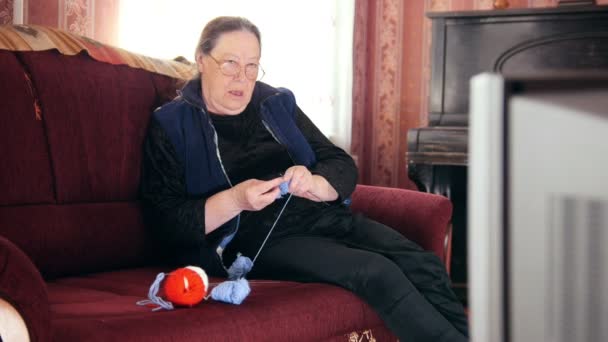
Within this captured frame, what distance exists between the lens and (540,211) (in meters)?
0.43

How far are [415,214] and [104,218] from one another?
832mm

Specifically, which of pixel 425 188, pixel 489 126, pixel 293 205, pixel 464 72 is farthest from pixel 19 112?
pixel 464 72

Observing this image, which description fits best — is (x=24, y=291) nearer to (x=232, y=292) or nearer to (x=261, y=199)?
(x=232, y=292)

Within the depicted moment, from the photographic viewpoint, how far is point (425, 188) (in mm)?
2891

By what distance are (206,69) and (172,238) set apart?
46 centimetres

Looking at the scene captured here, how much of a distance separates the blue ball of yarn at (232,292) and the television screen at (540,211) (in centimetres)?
103

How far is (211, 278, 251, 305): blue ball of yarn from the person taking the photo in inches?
56.1

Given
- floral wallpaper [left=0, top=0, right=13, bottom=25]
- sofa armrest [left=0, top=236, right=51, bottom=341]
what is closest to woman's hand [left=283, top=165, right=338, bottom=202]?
sofa armrest [left=0, top=236, right=51, bottom=341]

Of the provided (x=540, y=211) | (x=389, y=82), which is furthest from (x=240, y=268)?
(x=389, y=82)

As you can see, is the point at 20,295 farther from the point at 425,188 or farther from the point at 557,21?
the point at 557,21

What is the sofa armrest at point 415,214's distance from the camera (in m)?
1.98

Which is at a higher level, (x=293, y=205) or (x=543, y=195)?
(x=543, y=195)

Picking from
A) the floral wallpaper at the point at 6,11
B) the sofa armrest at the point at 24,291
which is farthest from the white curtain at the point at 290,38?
the sofa armrest at the point at 24,291

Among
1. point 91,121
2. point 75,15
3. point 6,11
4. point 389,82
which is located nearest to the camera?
point 91,121
